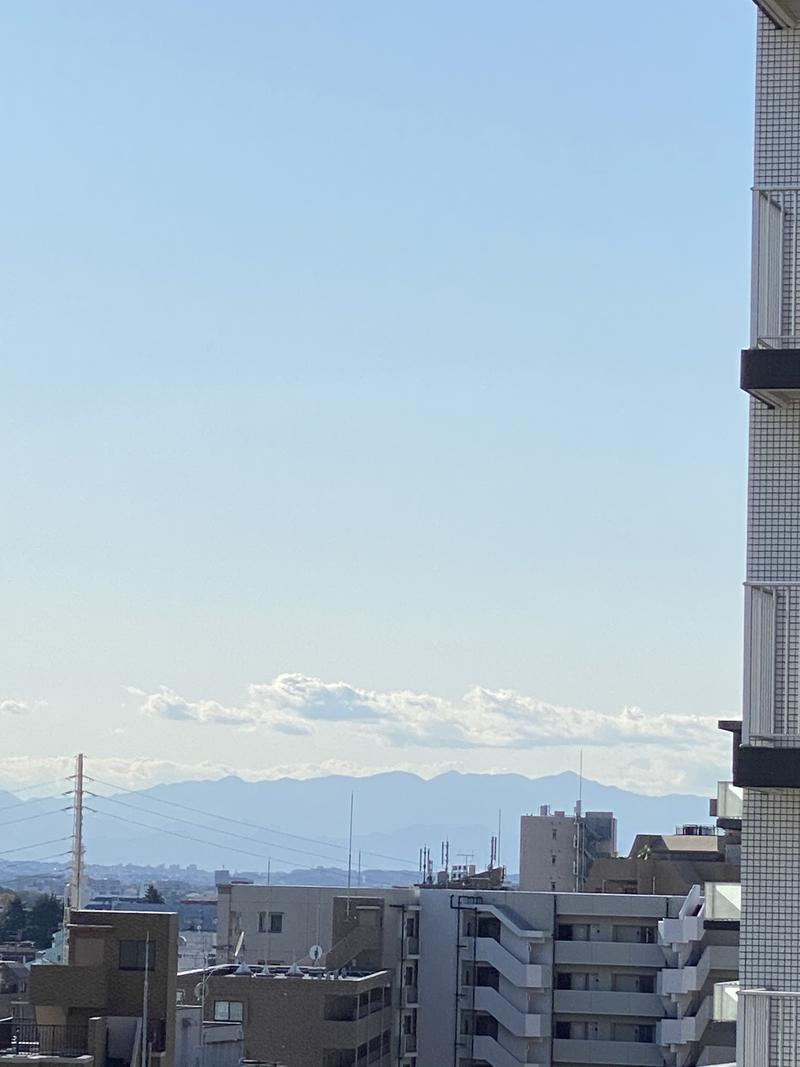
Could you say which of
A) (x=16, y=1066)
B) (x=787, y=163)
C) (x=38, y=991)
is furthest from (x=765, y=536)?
(x=38, y=991)

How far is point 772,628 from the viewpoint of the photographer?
10891mm

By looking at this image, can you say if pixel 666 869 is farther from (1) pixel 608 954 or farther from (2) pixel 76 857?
(2) pixel 76 857

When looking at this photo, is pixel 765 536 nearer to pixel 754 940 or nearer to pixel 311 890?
pixel 754 940

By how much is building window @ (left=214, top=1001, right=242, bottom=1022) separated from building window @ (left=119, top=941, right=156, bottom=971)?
56.2ft

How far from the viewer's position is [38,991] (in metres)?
33.0

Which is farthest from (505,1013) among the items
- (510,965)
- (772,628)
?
(772,628)

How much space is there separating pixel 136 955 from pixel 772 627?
25738mm

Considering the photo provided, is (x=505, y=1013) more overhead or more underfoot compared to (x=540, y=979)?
more underfoot

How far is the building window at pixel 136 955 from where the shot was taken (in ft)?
113

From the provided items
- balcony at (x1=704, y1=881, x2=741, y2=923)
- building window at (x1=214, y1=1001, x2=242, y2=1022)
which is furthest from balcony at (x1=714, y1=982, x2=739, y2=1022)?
building window at (x1=214, y1=1001, x2=242, y2=1022)

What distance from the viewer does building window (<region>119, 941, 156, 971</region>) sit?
3438 centimetres

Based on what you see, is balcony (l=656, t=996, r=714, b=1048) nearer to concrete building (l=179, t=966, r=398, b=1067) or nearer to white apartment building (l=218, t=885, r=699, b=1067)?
white apartment building (l=218, t=885, r=699, b=1067)

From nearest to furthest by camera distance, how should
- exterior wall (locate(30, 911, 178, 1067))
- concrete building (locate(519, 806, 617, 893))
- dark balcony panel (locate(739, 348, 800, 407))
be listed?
dark balcony panel (locate(739, 348, 800, 407)), exterior wall (locate(30, 911, 178, 1067)), concrete building (locate(519, 806, 617, 893))

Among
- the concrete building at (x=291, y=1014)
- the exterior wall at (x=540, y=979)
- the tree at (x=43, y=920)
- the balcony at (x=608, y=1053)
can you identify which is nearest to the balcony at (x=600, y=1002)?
the exterior wall at (x=540, y=979)
